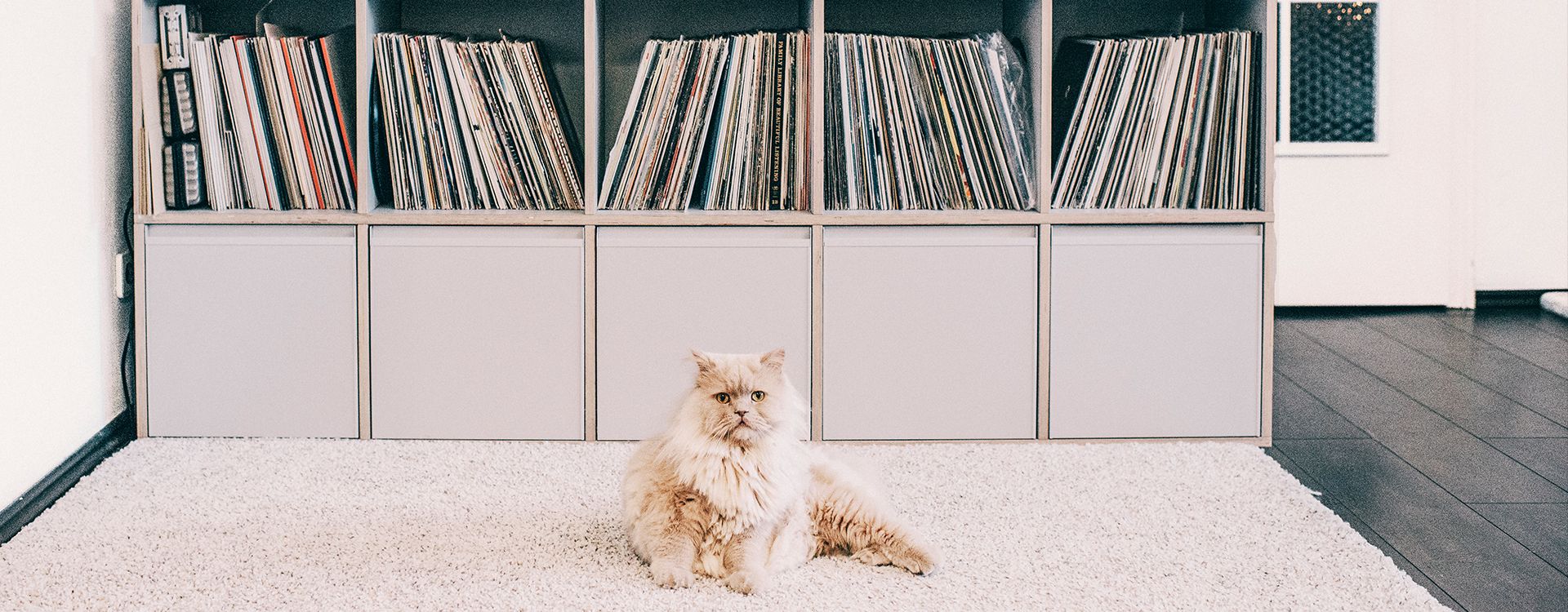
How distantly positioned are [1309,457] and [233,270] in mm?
1932

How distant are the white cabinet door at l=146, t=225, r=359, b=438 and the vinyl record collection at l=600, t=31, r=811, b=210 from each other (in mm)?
516

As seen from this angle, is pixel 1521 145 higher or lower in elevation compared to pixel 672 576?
higher

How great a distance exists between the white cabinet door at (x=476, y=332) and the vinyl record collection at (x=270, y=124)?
0.16m

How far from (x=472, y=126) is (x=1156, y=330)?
1.28m

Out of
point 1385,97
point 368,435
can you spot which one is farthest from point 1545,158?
point 368,435

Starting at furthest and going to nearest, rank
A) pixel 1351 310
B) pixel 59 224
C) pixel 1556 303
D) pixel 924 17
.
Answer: pixel 1351 310
pixel 1556 303
pixel 924 17
pixel 59 224

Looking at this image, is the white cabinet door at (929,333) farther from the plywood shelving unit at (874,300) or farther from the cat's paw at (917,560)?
the cat's paw at (917,560)

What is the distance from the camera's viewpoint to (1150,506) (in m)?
2.11

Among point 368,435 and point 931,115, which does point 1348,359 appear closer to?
point 931,115

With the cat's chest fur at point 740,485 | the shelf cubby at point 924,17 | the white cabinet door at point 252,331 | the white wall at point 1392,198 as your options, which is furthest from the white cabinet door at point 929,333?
the white wall at point 1392,198

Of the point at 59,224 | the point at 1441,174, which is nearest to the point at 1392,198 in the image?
the point at 1441,174

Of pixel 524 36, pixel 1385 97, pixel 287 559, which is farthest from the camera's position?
pixel 1385 97

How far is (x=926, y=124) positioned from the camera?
2477mm

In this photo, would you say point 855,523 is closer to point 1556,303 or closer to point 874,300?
point 874,300
